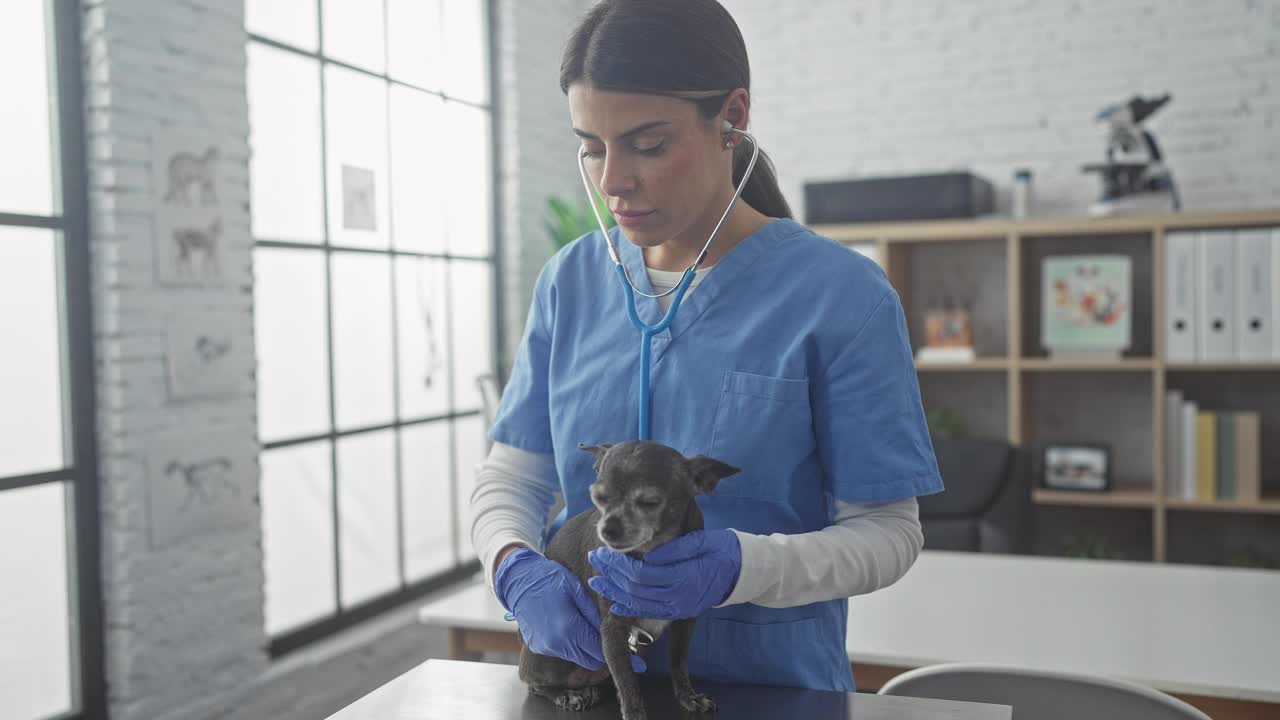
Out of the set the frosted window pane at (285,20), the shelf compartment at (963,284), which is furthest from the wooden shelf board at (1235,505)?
the frosted window pane at (285,20)

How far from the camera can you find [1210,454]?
3.89 meters

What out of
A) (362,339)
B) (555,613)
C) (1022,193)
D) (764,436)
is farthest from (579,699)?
(1022,193)

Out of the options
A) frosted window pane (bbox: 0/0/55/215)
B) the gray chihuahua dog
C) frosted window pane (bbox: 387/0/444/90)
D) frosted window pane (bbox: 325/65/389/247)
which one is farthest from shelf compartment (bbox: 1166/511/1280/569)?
frosted window pane (bbox: 0/0/55/215)

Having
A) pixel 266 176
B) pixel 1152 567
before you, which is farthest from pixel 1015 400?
pixel 266 176

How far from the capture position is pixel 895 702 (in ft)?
3.46

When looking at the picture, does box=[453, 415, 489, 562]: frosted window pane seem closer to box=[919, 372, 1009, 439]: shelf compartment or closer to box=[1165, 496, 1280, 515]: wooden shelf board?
box=[919, 372, 1009, 439]: shelf compartment

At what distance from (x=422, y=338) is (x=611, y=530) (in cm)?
334

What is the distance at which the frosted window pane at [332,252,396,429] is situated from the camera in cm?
366

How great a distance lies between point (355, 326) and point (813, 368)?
292cm

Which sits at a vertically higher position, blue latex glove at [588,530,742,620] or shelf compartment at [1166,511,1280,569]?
blue latex glove at [588,530,742,620]

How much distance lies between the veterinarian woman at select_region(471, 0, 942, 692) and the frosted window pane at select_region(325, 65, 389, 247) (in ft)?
8.81

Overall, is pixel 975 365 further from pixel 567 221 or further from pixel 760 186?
pixel 760 186

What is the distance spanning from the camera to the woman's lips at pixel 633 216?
1100mm

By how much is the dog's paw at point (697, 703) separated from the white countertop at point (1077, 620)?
88 cm
